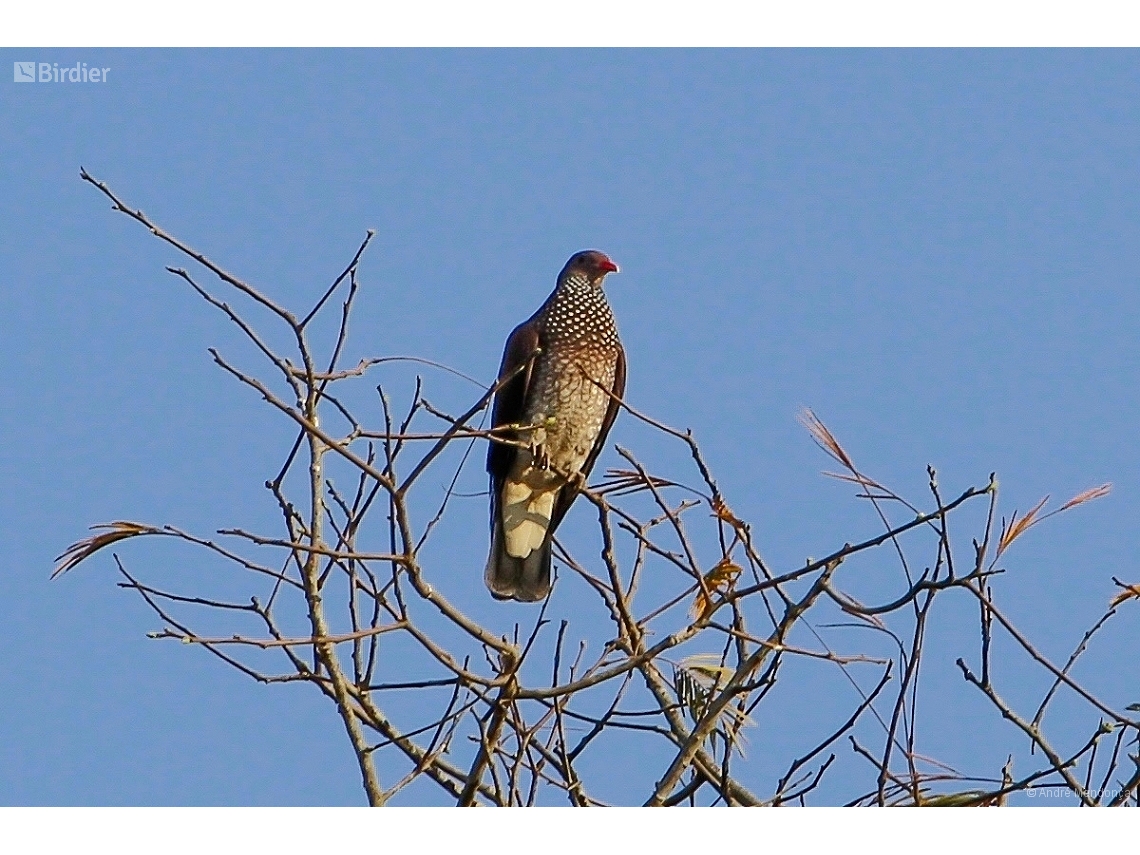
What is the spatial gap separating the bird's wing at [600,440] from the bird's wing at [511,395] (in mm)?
227

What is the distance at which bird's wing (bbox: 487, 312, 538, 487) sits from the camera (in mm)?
4773

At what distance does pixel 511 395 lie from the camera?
4785mm

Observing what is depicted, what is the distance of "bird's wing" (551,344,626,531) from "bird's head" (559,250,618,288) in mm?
330

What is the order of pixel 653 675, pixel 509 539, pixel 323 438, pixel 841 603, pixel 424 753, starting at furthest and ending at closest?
pixel 509 539, pixel 653 675, pixel 424 753, pixel 841 603, pixel 323 438

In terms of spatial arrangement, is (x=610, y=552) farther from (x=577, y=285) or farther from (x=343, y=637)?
(x=577, y=285)

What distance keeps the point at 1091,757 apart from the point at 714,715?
2.34ft

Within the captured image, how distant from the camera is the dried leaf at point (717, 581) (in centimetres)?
269

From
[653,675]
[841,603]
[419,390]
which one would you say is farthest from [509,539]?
[841,603]

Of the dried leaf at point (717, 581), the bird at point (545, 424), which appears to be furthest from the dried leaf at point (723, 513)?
the bird at point (545, 424)

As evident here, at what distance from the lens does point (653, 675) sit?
3.17 meters

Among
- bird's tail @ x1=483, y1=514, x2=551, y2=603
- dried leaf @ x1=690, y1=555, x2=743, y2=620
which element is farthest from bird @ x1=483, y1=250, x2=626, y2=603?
dried leaf @ x1=690, y1=555, x2=743, y2=620

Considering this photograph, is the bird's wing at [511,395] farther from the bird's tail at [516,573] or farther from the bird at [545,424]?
the bird's tail at [516,573]

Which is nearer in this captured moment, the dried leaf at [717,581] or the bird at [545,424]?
the dried leaf at [717,581]

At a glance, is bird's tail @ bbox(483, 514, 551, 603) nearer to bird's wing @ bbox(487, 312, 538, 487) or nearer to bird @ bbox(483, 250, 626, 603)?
bird @ bbox(483, 250, 626, 603)
